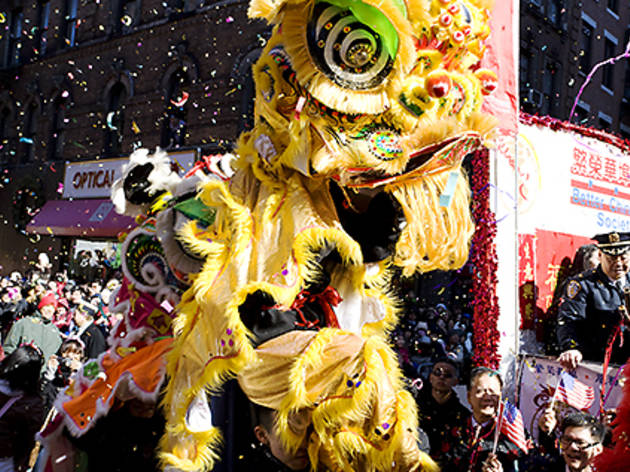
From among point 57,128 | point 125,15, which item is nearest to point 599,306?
point 125,15

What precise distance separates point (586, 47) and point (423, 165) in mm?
16164

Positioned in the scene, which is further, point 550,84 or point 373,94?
point 550,84

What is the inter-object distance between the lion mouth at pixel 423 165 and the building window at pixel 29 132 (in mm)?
18734

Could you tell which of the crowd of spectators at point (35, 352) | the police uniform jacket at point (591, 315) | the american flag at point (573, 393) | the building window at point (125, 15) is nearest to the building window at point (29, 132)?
the building window at point (125, 15)

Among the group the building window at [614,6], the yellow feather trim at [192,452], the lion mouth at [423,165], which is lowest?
Answer: the yellow feather trim at [192,452]

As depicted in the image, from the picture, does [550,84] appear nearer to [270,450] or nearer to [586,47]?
[586,47]

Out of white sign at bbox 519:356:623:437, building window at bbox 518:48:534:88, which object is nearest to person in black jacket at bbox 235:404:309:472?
white sign at bbox 519:356:623:437

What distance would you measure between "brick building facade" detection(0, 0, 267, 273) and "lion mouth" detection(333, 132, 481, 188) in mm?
11014

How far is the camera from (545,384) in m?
4.56

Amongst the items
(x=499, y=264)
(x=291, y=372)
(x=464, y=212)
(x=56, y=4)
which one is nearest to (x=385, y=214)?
(x=464, y=212)

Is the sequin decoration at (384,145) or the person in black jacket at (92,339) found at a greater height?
the sequin decoration at (384,145)

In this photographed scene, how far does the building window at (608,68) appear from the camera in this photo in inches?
651

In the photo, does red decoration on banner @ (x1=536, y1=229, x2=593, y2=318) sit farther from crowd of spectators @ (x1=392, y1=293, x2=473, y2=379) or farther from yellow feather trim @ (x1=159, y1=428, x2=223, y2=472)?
yellow feather trim @ (x1=159, y1=428, x2=223, y2=472)

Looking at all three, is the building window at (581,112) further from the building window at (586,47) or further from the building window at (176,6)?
the building window at (176,6)
